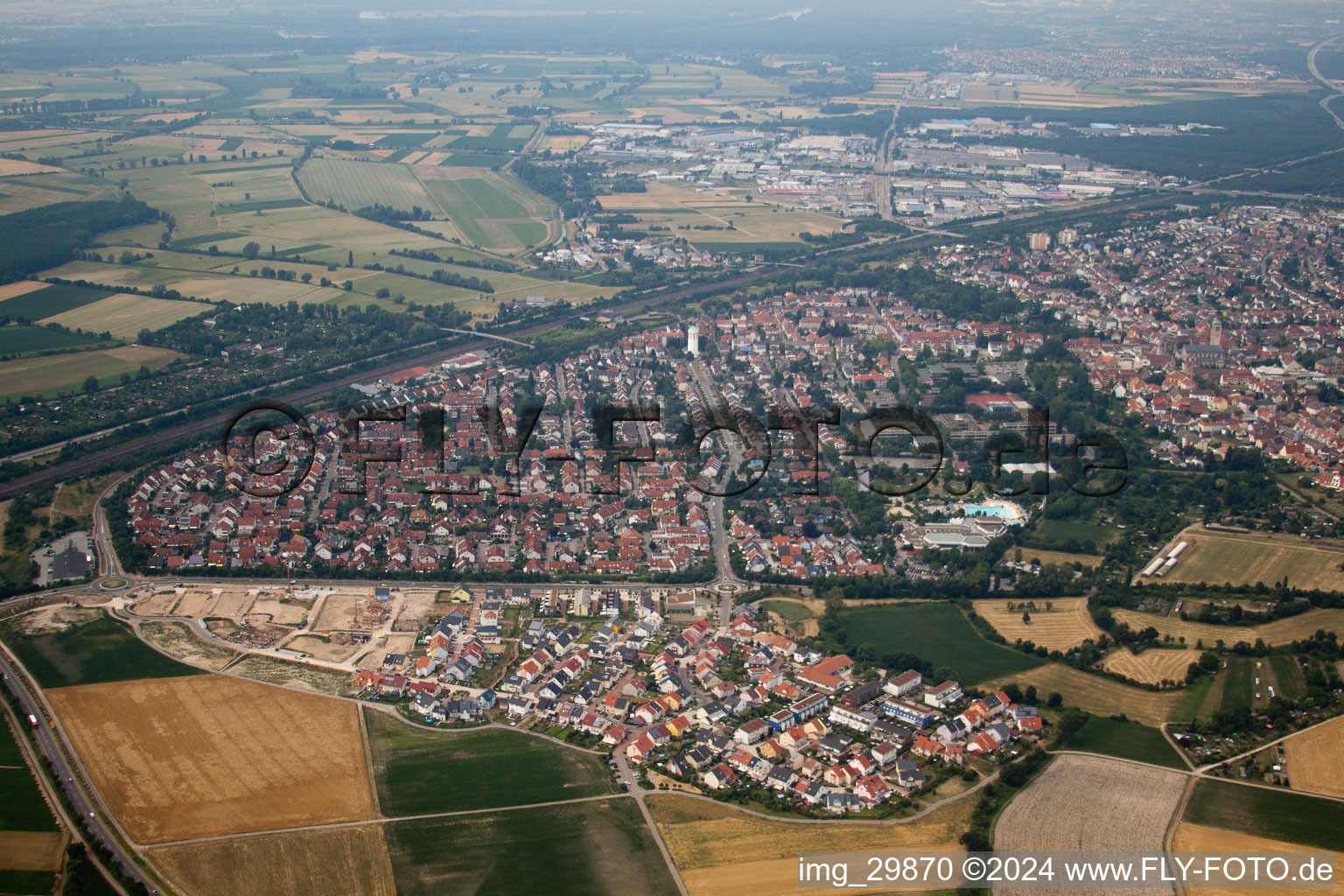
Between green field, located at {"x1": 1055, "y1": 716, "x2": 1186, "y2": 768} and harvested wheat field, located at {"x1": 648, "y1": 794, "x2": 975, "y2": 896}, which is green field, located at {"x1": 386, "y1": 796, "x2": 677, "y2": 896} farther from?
green field, located at {"x1": 1055, "y1": 716, "x2": 1186, "y2": 768}

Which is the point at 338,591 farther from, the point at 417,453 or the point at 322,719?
the point at 417,453

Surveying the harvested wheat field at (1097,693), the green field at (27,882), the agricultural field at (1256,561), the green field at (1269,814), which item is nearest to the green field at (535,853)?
the green field at (27,882)

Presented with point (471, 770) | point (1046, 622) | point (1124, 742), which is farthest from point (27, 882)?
point (1046, 622)

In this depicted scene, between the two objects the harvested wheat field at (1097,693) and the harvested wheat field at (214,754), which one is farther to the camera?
the harvested wheat field at (1097,693)

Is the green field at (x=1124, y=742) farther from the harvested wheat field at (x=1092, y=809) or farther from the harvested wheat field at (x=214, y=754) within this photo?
the harvested wheat field at (x=214, y=754)

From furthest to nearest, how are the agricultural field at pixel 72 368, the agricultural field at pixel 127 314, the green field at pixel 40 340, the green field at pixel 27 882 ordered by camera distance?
the agricultural field at pixel 127 314, the green field at pixel 40 340, the agricultural field at pixel 72 368, the green field at pixel 27 882

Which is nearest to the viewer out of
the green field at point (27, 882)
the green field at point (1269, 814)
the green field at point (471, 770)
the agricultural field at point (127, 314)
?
the green field at point (27, 882)
